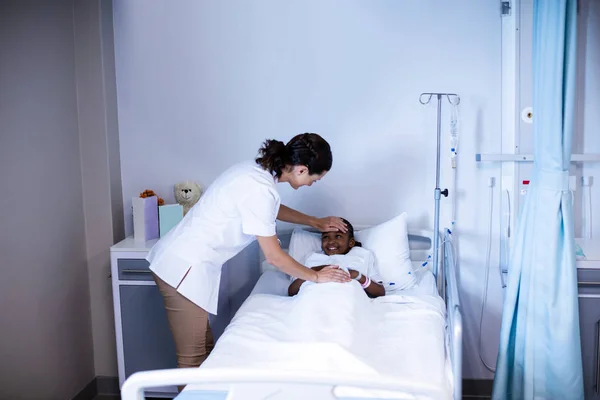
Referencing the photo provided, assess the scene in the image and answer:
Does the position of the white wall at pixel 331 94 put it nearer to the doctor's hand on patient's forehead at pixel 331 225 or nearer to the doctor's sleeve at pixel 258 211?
the doctor's hand on patient's forehead at pixel 331 225

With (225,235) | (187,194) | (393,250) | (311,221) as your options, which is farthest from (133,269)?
(393,250)

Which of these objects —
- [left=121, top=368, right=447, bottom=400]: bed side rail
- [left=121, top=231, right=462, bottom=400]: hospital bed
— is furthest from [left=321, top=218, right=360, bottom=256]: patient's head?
[left=121, top=368, right=447, bottom=400]: bed side rail

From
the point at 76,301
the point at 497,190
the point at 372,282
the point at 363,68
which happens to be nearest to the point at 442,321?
the point at 372,282

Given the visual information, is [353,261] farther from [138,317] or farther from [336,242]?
[138,317]

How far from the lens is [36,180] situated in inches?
109

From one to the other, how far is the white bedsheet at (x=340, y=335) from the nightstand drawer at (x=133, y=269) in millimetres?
626

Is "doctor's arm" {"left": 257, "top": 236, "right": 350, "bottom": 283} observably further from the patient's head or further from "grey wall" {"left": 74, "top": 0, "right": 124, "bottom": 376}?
"grey wall" {"left": 74, "top": 0, "right": 124, "bottom": 376}

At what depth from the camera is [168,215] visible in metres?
3.08

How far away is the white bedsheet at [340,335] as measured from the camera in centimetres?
185

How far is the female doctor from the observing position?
232 cm

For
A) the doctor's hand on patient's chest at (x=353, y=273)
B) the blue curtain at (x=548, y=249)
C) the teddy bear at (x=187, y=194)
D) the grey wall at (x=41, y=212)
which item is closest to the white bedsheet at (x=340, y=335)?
the doctor's hand on patient's chest at (x=353, y=273)

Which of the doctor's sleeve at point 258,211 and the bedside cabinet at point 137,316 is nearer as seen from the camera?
the doctor's sleeve at point 258,211

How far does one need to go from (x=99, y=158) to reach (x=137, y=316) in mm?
842

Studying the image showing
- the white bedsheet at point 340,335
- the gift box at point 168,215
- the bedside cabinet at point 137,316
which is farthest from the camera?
the gift box at point 168,215
